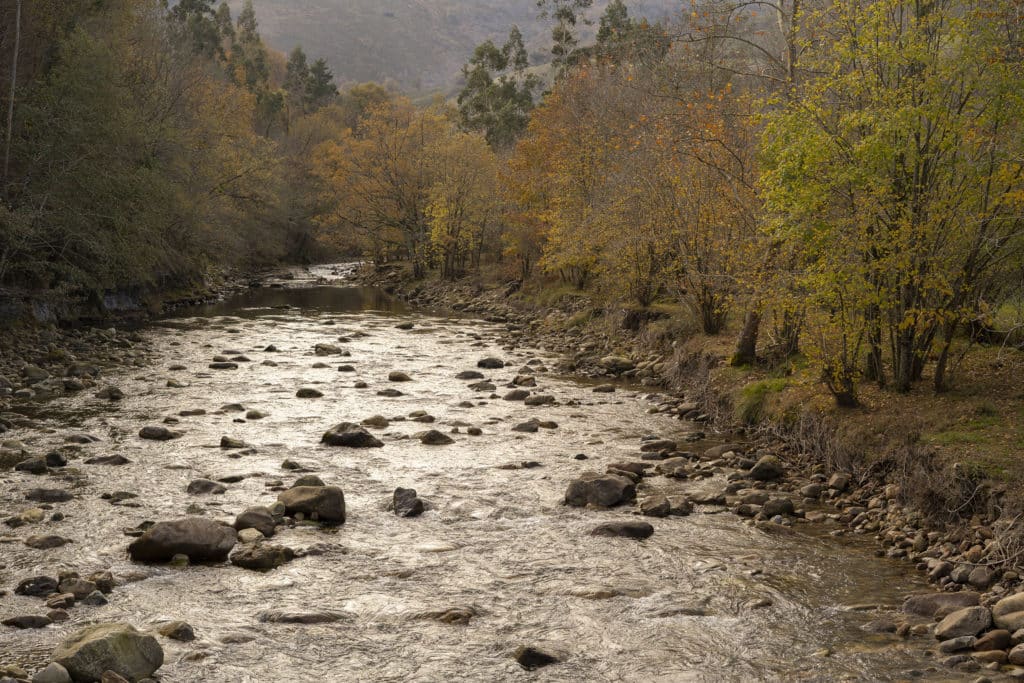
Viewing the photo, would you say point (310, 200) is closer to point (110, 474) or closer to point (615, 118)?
point (615, 118)

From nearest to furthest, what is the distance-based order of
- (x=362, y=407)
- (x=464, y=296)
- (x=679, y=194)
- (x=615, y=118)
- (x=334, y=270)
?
(x=362, y=407) < (x=679, y=194) < (x=615, y=118) < (x=464, y=296) < (x=334, y=270)

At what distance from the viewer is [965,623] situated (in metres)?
10.3

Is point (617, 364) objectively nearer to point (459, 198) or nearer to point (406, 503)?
point (406, 503)

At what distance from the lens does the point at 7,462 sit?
16.8 meters

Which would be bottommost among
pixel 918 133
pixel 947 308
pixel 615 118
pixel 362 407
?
pixel 362 407

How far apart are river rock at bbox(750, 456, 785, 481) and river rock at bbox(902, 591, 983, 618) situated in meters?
5.58

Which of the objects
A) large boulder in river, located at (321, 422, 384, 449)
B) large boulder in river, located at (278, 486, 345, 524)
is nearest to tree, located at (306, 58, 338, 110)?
large boulder in river, located at (321, 422, 384, 449)

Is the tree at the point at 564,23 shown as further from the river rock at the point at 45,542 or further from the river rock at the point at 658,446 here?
the river rock at the point at 45,542

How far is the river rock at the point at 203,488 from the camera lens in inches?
613

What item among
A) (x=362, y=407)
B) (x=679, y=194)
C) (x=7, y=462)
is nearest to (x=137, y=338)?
(x=362, y=407)

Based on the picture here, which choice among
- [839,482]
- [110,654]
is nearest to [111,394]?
[110,654]

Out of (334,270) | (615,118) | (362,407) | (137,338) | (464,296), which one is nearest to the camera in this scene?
(362,407)

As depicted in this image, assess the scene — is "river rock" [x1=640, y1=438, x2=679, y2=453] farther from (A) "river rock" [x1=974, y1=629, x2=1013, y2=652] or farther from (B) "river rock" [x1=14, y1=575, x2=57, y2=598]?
(B) "river rock" [x1=14, y1=575, x2=57, y2=598]

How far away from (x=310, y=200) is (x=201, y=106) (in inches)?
1075
